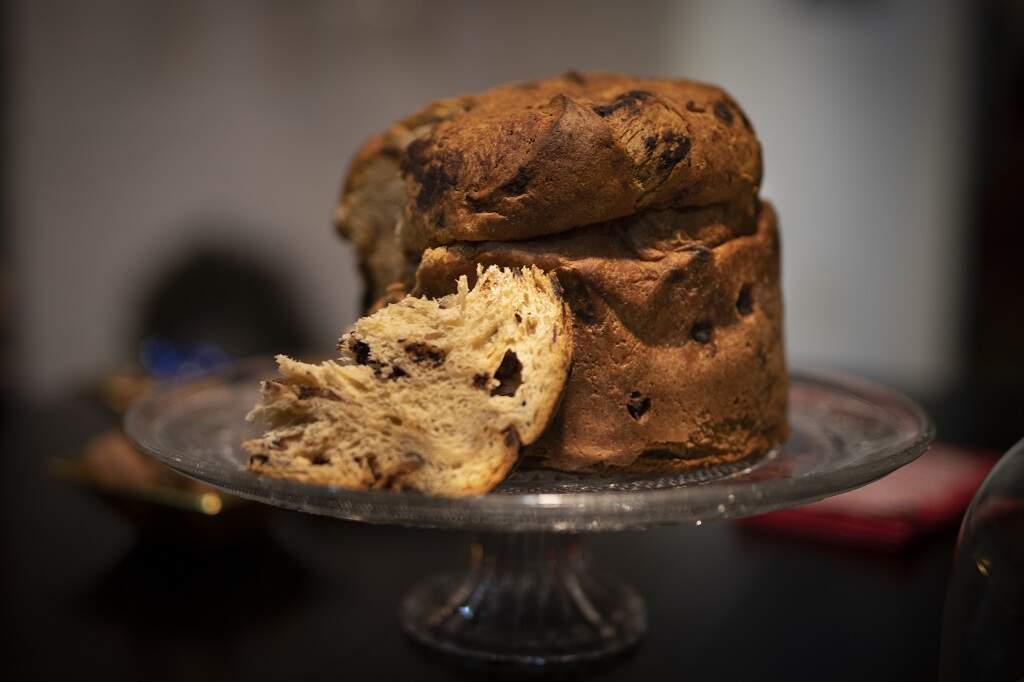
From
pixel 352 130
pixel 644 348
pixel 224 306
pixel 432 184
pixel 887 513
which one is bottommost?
pixel 224 306

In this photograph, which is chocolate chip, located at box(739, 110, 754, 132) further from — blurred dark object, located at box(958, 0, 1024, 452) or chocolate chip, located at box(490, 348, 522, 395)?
blurred dark object, located at box(958, 0, 1024, 452)

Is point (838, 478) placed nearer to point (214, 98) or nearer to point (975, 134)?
point (975, 134)

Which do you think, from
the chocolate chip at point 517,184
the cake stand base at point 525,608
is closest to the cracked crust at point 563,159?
the chocolate chip at point 517,184

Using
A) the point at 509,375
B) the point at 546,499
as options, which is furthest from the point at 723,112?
the point at 546,499

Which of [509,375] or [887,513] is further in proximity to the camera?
[887,513]

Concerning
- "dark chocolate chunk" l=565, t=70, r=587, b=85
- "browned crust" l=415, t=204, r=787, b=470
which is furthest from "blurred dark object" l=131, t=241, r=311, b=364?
"browned crust" l=415, t=204, r=787, b=470

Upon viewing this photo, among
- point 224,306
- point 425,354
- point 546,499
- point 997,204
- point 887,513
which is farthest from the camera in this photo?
point 224,306

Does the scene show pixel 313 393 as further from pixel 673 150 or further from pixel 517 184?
pixel 673 150
